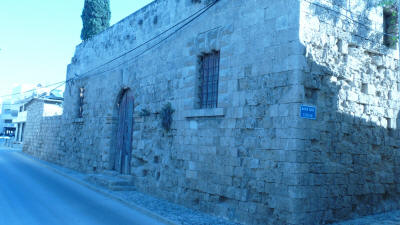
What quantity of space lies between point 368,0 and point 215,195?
5.33 meters

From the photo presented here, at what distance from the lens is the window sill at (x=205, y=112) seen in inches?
269

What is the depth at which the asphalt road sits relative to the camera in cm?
616

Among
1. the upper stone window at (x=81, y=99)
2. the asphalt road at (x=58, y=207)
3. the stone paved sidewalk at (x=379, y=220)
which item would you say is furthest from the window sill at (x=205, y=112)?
the upper stone window at (x=81, y=99)

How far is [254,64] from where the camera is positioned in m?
6.25

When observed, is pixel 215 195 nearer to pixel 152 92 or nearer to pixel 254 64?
pixel 254 64

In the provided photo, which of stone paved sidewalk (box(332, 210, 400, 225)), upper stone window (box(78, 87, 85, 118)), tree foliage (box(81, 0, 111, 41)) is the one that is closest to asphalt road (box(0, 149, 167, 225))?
stone paved sidewalk (box(332, 210, 400, 225))

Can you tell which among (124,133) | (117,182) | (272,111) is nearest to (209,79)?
(272,111)

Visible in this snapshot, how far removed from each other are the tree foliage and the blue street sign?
18.1 meters

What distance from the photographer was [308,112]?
5504mm

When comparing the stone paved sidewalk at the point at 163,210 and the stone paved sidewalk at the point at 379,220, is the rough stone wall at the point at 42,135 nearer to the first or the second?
the stone paved sidewalk at the point at 163,210

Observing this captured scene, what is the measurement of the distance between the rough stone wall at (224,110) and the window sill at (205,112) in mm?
21

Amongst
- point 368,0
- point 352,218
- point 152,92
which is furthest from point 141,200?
point 368,0

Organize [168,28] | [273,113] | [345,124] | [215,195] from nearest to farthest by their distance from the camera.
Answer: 1. [273,113]
2. [345,124]
3. [215,195]
4. [168,28]

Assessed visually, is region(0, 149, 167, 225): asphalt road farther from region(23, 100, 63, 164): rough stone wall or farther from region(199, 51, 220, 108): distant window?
region(23, 100, 63, 164): rough stone wall
